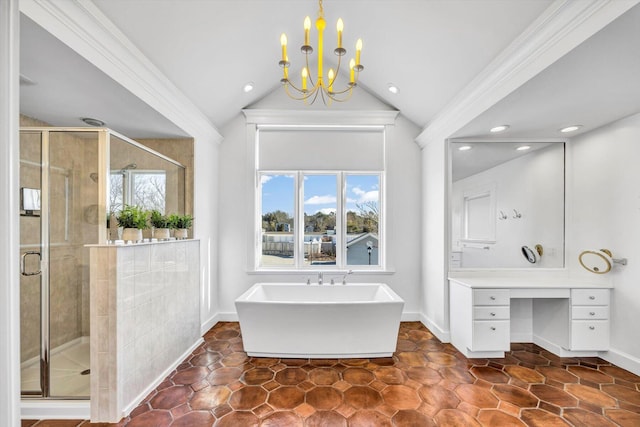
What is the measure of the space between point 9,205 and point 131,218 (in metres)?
1.02

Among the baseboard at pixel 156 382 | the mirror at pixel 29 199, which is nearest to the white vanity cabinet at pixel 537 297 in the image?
the baseboard at pixel 156 382

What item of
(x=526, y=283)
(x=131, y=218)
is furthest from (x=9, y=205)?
(x=526, y=283)

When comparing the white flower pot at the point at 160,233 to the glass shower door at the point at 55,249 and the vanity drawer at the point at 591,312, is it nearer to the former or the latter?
the glass shower door at the point at 55,249

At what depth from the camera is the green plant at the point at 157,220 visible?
8.62ft

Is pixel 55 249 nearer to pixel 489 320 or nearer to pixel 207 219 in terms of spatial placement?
pixel 207 219

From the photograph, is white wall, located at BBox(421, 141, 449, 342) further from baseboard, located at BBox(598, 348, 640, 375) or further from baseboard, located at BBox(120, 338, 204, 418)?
baseboard, located at BBox(120, 338, 204, 418)

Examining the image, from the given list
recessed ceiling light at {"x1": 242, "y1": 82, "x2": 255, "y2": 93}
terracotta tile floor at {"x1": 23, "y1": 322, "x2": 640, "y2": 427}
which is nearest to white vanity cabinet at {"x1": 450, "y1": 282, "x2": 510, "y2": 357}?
terracotta tile floor at {"x1": 23, "y1": 322, "x2": 640, "y2": 427}

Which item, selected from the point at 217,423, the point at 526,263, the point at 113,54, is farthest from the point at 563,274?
the point at 113,54

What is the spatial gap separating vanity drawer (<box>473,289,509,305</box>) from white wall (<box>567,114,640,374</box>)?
0.99 metres

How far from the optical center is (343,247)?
13.6 ft

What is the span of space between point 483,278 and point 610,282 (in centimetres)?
106

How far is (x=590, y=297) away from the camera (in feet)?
9.28

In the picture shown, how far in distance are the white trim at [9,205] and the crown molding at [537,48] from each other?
8.79 feet

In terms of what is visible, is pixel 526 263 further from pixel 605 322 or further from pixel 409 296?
pixel 409 296
